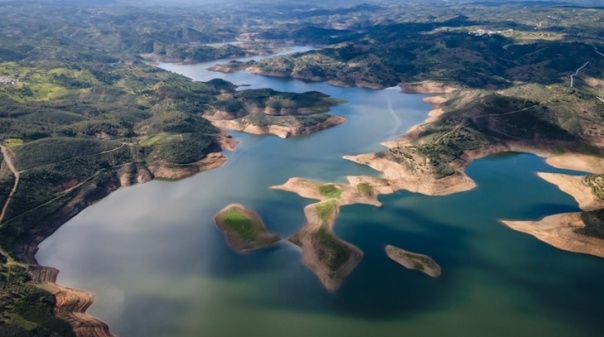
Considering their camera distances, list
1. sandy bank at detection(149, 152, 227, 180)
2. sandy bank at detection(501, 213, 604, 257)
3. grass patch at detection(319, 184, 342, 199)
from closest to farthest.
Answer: sandy bank at detection(501, 213, 604, 257), grass patch at detection(319, 184, 342, 199), sandy bank at detection(149, 152, 227, 180)

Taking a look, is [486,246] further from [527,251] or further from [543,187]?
[543,187]

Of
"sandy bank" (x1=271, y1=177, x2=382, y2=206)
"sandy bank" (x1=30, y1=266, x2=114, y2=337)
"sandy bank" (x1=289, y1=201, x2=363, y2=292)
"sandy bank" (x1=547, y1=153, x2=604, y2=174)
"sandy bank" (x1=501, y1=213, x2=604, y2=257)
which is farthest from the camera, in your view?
"sandy bank" (x1=547, y1=153, x2=604, y2=174)

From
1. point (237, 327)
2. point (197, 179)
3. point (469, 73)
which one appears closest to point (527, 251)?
point (237, 327)

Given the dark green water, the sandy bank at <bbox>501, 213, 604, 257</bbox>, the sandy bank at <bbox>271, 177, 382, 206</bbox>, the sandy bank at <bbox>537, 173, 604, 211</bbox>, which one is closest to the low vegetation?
the sandy bank at <bbox>501, 213, 604, 257</bbox>

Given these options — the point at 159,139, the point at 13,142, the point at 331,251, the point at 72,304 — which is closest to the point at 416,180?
the point at 331,251

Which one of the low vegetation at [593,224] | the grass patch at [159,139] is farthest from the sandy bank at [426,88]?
the grass patch at [159,139]

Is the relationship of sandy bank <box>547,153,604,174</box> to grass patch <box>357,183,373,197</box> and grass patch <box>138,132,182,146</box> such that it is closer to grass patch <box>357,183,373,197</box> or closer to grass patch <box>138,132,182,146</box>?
grass patch <box>357,183,373,197</box>

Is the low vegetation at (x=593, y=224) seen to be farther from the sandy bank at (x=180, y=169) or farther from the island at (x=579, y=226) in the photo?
the sandy bank at (x=180, y=169)
